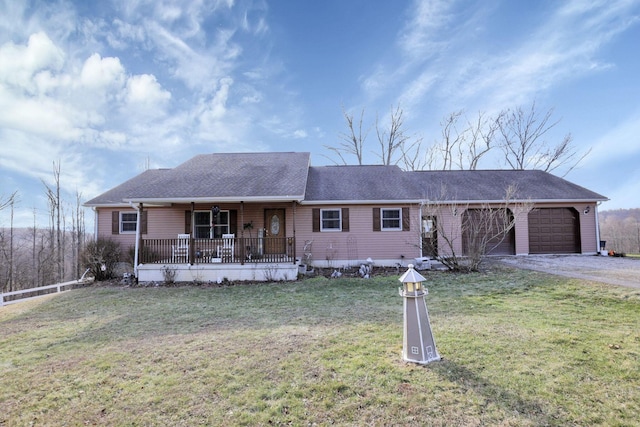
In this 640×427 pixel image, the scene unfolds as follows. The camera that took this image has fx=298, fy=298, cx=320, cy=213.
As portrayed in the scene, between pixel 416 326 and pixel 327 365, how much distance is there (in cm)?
121

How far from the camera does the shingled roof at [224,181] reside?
1061cm

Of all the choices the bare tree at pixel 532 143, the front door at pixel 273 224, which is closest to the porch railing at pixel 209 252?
the front door at pixel 273 224

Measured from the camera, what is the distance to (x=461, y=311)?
19.6 feet

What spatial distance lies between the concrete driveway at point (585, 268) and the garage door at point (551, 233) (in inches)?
25.6

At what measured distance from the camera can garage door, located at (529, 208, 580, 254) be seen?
1408cm

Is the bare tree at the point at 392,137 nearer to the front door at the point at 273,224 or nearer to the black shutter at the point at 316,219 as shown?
the black shutter at the point at 316,219

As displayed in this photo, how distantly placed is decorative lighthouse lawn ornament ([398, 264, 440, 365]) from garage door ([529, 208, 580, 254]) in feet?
43.9

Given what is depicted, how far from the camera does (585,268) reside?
1004 cm

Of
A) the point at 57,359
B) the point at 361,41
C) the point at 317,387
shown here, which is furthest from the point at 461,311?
the point at 361,41

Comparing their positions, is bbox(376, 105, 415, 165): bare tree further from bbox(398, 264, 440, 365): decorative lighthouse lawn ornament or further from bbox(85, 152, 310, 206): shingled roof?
bbox(398, 264, 440, 365): decorative lighthouse lawn ornament

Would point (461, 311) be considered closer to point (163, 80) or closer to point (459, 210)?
point (459, 210)

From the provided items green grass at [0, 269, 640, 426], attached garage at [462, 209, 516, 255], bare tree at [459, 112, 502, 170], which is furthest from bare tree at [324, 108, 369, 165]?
green grass at [0, 269, 640, 426]

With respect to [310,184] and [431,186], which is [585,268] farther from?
[310,184]

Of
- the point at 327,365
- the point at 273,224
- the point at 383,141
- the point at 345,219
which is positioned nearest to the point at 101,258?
the point at 273,224
